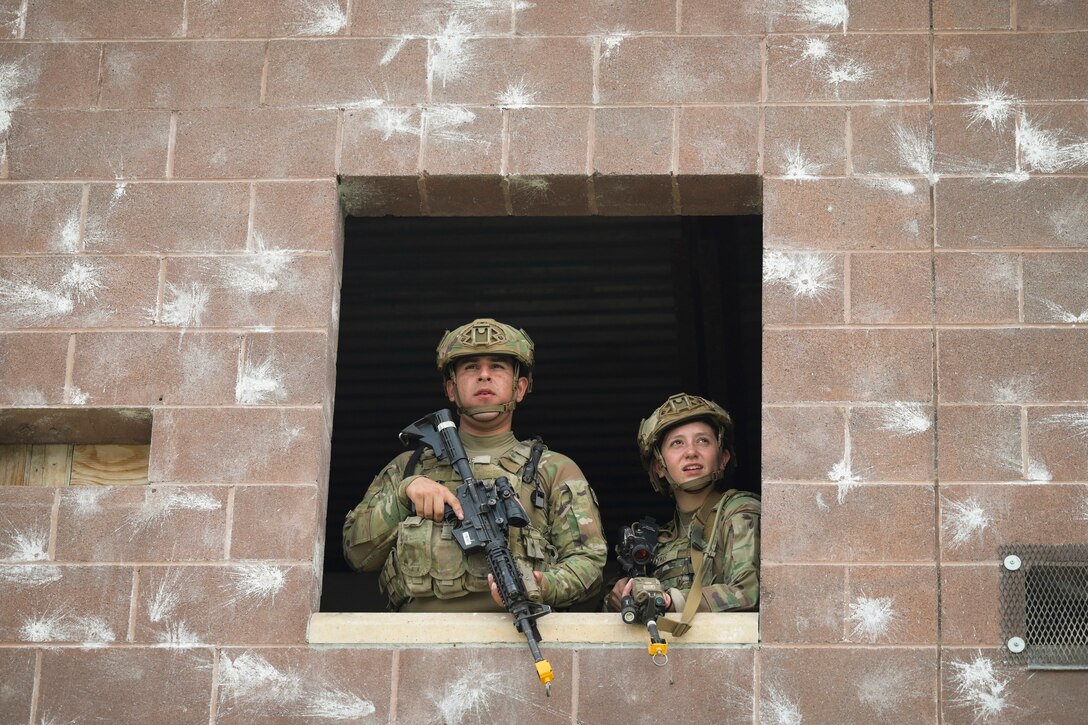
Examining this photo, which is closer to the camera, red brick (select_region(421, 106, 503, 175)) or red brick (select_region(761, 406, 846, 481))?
red brick (select_region(761, 406, 846, 481))

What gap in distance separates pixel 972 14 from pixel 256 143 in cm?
301

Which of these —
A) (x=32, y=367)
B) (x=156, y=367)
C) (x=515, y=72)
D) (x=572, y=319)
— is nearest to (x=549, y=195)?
(x=515, y=72)

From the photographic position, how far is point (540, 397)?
11734 mm

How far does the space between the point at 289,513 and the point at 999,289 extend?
289 centimetres

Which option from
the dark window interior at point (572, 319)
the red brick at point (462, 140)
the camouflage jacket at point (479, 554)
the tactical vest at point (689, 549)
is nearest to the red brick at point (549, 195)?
the red brick at point (462, 140)

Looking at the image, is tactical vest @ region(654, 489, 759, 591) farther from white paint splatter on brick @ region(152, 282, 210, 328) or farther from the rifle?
white paint splatter on brick @ region(152, 282, 210, 328)

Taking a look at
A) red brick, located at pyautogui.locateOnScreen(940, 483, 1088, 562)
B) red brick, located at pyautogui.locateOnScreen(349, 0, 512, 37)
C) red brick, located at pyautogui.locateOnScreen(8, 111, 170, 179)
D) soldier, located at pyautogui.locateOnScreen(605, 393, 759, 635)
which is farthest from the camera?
red brick, located at pyautogui.locateOnScreen(349, 0, 512, 37)

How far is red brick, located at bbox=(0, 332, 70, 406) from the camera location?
7.41 m

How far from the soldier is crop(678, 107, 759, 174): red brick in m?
1.15

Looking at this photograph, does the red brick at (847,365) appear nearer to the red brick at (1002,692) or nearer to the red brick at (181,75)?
the red brick at (1002,692)

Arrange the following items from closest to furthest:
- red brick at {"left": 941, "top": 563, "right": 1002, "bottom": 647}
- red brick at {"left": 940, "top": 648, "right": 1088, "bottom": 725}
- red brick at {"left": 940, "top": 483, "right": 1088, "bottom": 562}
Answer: red brick at {"left": 940, "top": 648, "right": 1088, "bottom": 725}, red brick at {"left": 941, "top": 563, "right": 1002, "bottom": 647}, red brick at {"left": 940, "top": 483, "right": 1088, "bottom": 562}

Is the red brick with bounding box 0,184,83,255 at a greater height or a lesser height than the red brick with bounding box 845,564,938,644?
greater

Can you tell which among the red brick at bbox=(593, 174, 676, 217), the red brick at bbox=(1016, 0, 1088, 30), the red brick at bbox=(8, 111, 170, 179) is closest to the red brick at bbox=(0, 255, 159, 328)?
the red brick at bbox=(8, 111, 170, 179)

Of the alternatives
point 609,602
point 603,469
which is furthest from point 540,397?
point 609,602
